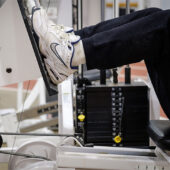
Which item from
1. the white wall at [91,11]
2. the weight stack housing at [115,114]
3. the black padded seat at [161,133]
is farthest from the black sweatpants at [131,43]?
the white wall at [91,11]

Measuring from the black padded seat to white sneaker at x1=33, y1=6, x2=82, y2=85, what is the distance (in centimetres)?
38

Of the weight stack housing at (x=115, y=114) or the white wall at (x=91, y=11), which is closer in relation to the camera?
the weight stack housing at (x=115, y=114)

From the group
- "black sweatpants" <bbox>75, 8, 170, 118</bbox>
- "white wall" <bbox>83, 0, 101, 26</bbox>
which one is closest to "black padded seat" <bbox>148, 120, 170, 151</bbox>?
"black sweatpants" <bbox>75, 8, 170, 118</bbox>

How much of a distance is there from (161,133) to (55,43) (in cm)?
49

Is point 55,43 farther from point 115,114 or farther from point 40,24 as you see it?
point 115,114

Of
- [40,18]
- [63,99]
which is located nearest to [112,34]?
[40,18]

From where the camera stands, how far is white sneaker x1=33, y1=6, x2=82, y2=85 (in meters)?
1.08

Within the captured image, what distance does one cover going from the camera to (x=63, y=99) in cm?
159

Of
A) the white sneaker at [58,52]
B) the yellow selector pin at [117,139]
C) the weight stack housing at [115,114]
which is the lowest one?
the yellow selector pin at [117,139]

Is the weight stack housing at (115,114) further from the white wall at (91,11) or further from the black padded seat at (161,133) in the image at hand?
the white wall at (91,11)

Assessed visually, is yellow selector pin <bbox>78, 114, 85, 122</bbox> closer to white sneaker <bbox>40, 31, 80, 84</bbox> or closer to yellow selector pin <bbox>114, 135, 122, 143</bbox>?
yellow selector pin <bbox>114, 135, 122, 143</bbox>

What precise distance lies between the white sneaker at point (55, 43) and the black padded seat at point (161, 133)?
0.38 m

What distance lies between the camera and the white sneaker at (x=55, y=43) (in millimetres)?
1082

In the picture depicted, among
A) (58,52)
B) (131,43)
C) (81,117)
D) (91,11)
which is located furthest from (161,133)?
(91,11)
